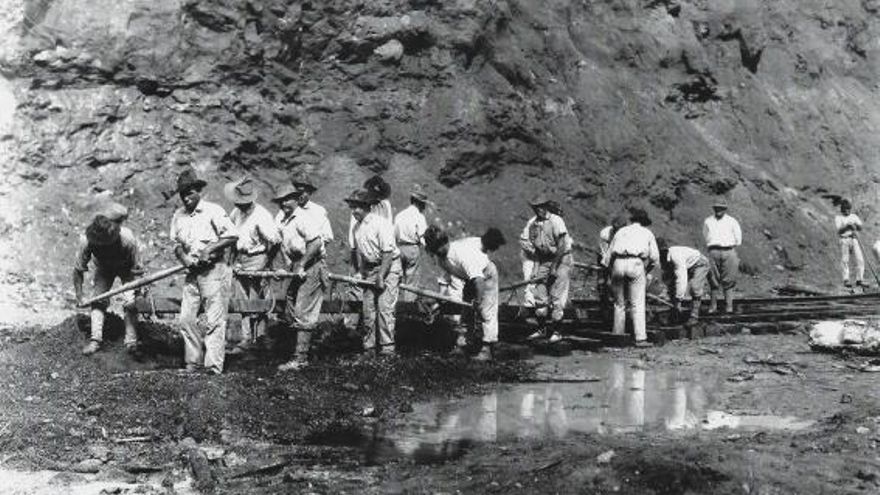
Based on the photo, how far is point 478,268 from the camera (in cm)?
1023

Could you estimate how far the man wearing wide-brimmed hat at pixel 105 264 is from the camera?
9273 millimetres

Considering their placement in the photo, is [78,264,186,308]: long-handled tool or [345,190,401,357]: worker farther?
[345,190,401,357]: worker

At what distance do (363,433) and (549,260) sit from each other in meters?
4.97

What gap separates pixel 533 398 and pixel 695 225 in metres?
11.3

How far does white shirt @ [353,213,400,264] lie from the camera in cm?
1002

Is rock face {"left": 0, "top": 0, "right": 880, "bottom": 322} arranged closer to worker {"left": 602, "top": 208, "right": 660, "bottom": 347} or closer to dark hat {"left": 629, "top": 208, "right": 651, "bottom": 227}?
worker {"left": 602, "top": 208, "right": 660, "bottom": 347}

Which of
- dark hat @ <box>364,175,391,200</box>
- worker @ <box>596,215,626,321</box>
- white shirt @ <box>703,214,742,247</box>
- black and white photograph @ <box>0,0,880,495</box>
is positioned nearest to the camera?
black and white photograph @ <box>0,0,880,495</box>

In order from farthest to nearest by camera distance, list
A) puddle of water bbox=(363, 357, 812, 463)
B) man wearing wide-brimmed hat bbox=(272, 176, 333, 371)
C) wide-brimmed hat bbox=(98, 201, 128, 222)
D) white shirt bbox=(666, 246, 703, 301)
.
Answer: white shirt bbox=(666, 246, 703, 301) < man wearing wide-brimmed hat bbox=(272, 176, 333, 371) < wide-brimmed hat bbox=(98, 201, 128, 222) < puddle of water bbox=(363, 357, 812, 463)

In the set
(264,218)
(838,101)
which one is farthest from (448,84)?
(838,101)

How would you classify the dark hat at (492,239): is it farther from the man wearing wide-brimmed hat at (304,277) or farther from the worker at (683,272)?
the worker at (683,272)

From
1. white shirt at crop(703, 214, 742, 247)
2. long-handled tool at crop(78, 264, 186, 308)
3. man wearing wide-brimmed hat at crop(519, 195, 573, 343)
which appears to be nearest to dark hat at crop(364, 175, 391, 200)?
man wearing wide-brimmed hat at crop(519, 195, 573, 343)

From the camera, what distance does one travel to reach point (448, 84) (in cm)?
1767

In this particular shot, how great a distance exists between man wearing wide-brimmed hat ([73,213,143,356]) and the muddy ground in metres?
0.24

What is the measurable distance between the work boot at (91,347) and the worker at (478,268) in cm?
351
